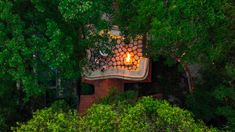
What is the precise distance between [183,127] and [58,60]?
5.23 m

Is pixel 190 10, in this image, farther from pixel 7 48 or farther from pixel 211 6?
pixel 7 48

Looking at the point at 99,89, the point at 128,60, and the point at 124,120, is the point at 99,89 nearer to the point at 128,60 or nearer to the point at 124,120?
the point at 128,60

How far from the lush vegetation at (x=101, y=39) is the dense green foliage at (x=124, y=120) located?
0.03m

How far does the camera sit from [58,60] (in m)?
15.4

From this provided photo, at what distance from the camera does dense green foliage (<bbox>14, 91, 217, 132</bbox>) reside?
12.8 meters

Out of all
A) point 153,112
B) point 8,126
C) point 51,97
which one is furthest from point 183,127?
point 51,97

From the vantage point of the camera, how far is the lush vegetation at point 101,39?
1360 cm

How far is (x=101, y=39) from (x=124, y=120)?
5.04m

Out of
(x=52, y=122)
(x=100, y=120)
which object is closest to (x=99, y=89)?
(x=52, y=122)

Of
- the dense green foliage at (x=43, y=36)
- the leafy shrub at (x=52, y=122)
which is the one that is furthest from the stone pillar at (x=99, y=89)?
the leafy shrub at (x=52, y=122)

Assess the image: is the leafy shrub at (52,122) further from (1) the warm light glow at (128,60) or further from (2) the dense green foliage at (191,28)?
(1) the warm light glow at (128,60)

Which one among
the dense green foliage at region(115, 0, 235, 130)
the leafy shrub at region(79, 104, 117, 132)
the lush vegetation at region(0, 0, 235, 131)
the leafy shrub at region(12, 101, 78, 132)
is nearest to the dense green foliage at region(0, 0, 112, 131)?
the lush vegetation at region(0, 0, 235, 131)

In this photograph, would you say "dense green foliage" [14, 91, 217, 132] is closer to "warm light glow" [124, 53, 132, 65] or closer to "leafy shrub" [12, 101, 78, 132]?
"leafy shrub" [12, 101, 78, 132]

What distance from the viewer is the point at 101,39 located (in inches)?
672
